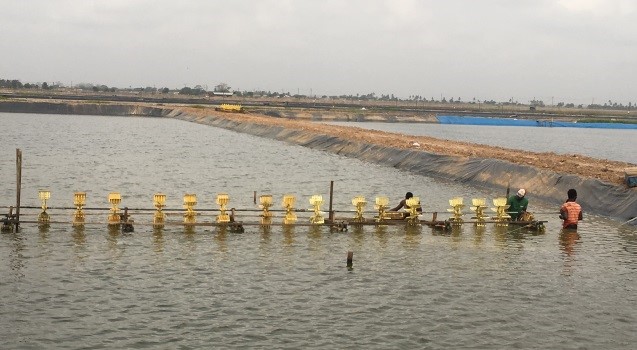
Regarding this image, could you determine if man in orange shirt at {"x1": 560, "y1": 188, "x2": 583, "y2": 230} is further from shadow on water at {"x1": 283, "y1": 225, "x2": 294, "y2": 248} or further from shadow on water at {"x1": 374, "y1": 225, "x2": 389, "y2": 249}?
shadow on water at {"x1": 283, "y1": 225, "x2": 294, "y2": 248}

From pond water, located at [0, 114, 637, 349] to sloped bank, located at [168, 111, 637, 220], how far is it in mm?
3635

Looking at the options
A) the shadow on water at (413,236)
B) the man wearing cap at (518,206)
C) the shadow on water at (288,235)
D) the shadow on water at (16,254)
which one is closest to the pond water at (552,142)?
the man wearing cap at (518,206)

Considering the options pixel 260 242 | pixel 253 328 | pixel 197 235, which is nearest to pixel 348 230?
pixel 260 242

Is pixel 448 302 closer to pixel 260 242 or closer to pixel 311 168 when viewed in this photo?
pixel 260 242

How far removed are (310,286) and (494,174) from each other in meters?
34.7

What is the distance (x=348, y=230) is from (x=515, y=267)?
897cm

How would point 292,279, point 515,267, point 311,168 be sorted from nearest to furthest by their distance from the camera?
point 292,279 → point 515,267 → point 311,168

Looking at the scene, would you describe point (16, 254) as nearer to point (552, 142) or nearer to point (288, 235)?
point (288, 235)

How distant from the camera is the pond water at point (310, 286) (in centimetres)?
1902

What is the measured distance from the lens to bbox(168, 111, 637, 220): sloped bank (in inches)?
1655

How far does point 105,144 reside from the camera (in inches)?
3371

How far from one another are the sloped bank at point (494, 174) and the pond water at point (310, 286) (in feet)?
11.9

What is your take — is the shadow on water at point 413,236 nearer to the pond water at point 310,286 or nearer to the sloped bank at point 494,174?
the pond water at point 310,286

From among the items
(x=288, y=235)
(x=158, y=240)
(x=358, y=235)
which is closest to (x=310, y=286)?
(x=288, y=235)
